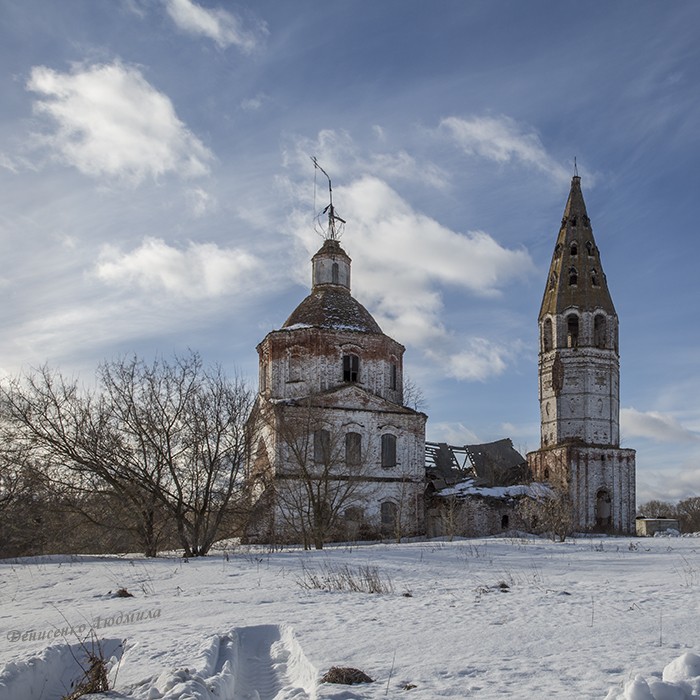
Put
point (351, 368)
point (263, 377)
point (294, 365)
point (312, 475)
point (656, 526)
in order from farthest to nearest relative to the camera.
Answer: point (656, 526)
point (263, 377)
point (351, 368)
point (294, 365)
point (312, 475)

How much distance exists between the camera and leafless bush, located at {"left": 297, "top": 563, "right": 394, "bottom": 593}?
995 centimetres

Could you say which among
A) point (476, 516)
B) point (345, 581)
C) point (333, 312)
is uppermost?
point (333, 312)

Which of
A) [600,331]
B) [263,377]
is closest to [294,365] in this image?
[263,377]

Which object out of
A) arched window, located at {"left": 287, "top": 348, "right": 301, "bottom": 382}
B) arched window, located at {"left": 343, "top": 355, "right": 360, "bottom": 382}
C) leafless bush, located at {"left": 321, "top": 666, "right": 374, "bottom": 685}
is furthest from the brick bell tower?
leafless bush, located at {"left": 321, "top": 666, "right": 374, "bottom": 685}

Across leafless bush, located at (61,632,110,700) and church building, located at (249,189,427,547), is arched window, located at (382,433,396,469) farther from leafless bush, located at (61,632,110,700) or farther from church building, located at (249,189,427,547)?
leafless bush, located at (61,632,110,700)

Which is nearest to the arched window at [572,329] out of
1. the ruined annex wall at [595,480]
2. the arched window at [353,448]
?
the ruined annex wall at [595,480]

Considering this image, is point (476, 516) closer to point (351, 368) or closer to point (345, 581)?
point (351, 368)

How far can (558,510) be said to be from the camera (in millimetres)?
27062

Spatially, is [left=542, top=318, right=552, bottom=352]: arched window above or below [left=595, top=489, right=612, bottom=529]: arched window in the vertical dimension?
above

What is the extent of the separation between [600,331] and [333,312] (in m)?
14.9

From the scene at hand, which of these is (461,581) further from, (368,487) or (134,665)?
(368,487)

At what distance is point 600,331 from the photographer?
132ft

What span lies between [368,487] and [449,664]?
27.9m

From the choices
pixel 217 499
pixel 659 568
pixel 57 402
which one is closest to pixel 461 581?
pixel 659 568
